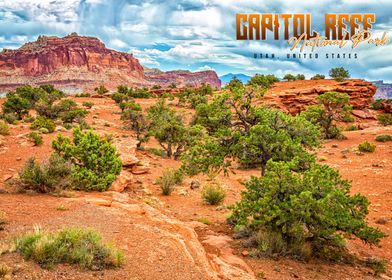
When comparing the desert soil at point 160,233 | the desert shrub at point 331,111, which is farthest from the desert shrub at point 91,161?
the desert shrub at point 331,111

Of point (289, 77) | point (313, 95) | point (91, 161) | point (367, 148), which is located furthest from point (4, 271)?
point (289, 77)

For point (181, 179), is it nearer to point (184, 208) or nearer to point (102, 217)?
point (184, 208)

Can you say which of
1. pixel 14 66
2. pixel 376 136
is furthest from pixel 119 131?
pixel 14 66

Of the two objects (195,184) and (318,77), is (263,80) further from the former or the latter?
(195,184)

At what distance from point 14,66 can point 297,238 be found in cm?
17516

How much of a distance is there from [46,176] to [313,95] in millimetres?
45527

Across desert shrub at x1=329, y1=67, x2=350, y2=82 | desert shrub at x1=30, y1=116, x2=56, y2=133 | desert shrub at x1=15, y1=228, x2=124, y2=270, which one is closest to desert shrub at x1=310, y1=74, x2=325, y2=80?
desert shrub at x1=329, y1=67, x2=350, y2=82

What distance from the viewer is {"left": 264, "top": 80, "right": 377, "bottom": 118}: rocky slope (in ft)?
163

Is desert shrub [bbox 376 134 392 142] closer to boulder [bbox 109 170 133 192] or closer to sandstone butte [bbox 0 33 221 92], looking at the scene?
boulder [bbox 109 170 133 192]

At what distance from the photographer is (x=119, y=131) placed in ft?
119

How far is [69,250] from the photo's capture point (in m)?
6.17

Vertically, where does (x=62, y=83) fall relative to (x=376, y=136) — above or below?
above

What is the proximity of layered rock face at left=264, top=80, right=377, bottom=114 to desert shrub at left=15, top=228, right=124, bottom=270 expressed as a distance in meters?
44.2

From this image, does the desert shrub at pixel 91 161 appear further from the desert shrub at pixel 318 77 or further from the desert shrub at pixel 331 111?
the desert shrub at pixel 318 77
